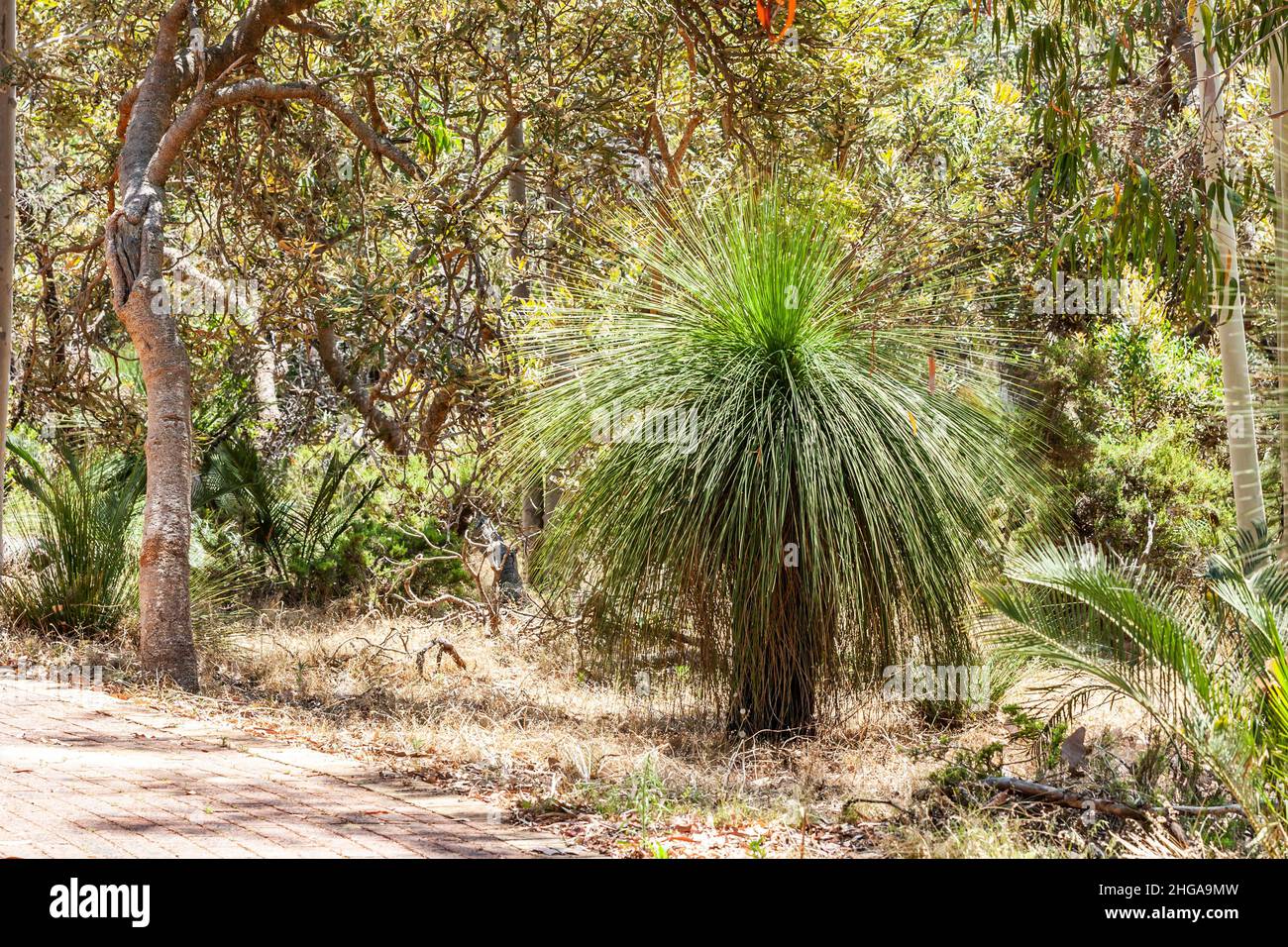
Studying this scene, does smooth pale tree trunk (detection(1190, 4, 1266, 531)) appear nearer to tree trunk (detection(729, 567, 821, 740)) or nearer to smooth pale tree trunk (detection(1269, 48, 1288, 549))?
smooth pale tree trunk (detection(1269, 48, 1288, 549))

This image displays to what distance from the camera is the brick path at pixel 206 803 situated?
3.56 m

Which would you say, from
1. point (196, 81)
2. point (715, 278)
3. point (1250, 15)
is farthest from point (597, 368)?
point (196, 81)

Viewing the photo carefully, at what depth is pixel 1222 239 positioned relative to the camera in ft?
19.7

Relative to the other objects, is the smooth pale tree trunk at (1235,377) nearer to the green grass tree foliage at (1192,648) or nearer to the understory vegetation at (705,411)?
the understory vegetation at (705,411)

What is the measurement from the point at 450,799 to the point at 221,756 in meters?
1.21

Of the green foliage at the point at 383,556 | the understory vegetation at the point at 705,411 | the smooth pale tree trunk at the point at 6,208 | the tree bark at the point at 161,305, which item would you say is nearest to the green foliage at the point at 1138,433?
the understory vegetation at the point at 705,411

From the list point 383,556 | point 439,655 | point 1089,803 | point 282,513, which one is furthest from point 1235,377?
point 282,513

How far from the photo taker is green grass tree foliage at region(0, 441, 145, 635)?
8.34 m

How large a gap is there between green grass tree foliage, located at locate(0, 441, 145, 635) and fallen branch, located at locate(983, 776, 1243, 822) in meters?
6.49

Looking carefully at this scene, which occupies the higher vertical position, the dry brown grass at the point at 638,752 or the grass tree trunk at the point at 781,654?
the grass tree trunk at the point at 781,654

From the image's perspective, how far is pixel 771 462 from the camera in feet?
17.6

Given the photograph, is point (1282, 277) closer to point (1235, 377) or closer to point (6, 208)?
point (1235, 377)

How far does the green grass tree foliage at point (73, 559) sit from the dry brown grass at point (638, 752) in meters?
0.40
